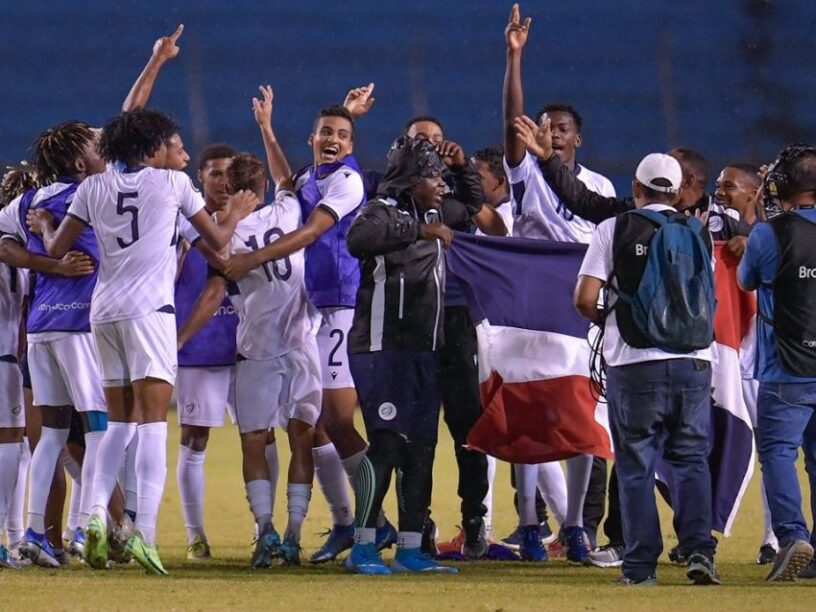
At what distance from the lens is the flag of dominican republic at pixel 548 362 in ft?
23.2

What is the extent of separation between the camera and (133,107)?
7098 millimetres

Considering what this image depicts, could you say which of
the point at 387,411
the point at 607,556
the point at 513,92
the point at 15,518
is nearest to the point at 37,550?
the point at 15,518

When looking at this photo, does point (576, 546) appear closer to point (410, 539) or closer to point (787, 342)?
point (410, 539)

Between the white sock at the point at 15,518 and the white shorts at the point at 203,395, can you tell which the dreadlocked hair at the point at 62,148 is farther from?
the white sock at the point at 15,518

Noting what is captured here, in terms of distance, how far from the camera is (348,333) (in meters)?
6.76

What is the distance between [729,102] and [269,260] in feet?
48.0

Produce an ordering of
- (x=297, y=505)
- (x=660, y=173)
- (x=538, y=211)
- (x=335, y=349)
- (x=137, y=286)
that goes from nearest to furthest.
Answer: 1. (x=660, y=173)
2. (x=137, y=286)
3. (x=297, y=505)
4. (x=335, y=349)
5. (x=538, y=211)

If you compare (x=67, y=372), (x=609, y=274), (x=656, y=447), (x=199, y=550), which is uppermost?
(x=609, y=274)

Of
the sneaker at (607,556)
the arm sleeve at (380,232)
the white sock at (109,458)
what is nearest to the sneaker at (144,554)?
the white sock at (109,458)

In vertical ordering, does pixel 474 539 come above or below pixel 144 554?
below

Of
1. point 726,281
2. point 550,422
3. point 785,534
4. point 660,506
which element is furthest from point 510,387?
point 660,506

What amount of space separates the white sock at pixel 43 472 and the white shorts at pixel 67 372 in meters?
0.16

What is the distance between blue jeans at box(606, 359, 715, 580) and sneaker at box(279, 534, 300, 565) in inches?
67.9

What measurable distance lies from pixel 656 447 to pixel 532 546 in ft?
4.99
